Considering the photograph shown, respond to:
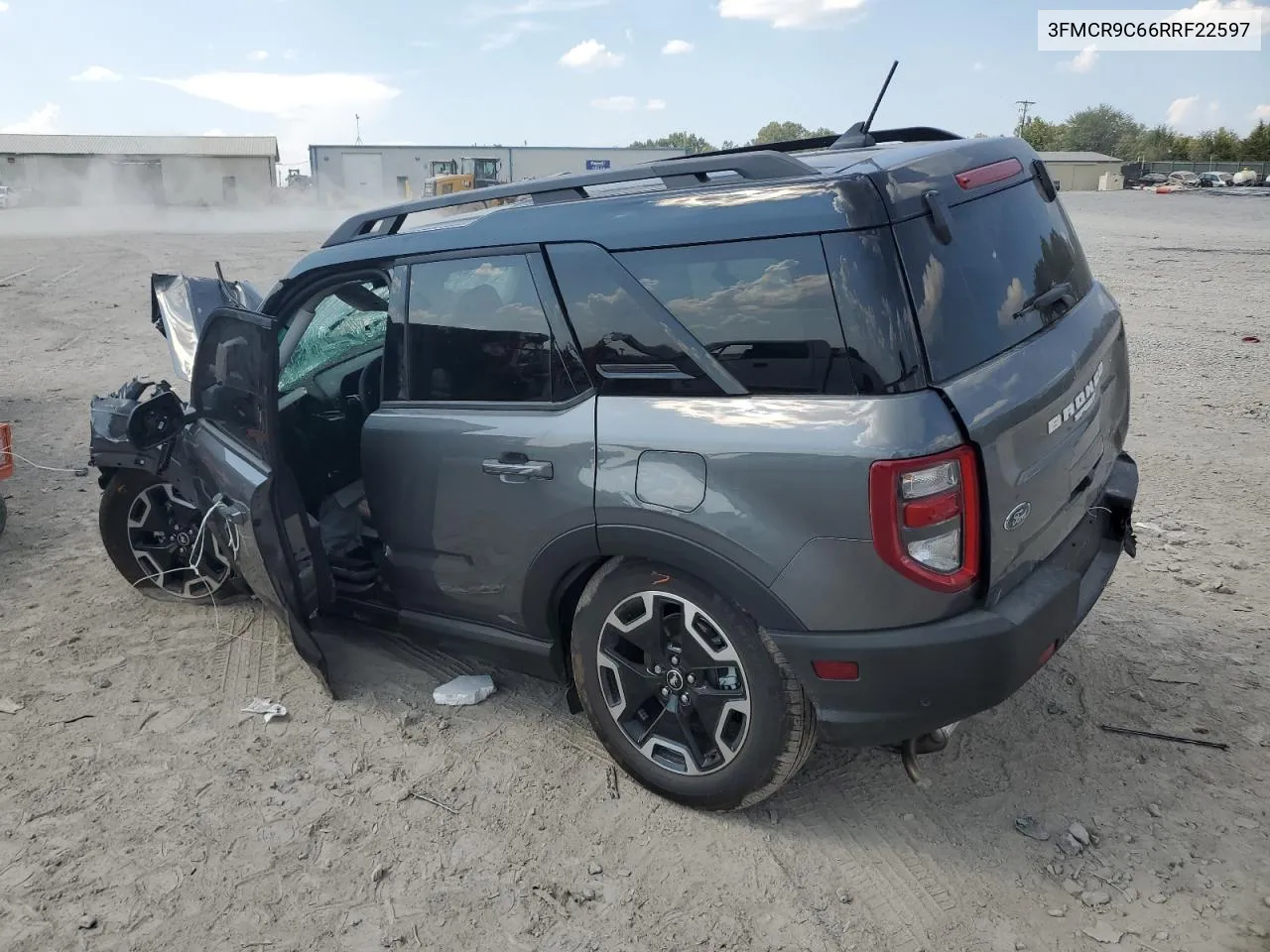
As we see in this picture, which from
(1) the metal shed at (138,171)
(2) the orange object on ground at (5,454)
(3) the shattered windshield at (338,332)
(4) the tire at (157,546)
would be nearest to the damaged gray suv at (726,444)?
(3) the shattered windshield at (338,332)

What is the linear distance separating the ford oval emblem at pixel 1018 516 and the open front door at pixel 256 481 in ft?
8.34

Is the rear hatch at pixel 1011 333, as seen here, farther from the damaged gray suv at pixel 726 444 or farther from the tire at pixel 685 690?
the tire at pixel 685 690

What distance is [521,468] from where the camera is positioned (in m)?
3.12

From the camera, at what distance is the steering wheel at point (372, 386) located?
368 centimetres

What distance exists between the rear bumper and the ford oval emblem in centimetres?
19

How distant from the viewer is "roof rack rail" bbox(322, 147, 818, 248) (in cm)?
269

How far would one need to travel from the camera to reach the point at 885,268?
96.8 inches

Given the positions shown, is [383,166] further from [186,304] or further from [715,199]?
[715,199]

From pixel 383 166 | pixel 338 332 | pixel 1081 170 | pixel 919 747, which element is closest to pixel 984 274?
pixel 919 747

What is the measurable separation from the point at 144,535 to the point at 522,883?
2.91 m

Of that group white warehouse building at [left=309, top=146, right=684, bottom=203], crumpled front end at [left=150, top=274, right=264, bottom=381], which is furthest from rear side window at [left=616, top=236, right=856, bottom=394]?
white warehouse building at [left=309, top=146, right=684, bottom=203]

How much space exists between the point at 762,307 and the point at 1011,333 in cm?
78

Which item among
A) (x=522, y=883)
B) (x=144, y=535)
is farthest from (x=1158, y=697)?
(x=144, y=535)

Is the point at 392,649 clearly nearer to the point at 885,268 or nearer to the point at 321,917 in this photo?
the point at 321,917
